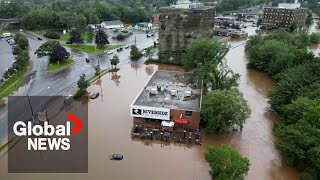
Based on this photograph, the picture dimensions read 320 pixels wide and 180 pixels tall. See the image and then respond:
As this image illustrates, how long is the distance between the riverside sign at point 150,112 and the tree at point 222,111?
4.46 meters

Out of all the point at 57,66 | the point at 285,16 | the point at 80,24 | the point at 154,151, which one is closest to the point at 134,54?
the point at 57,66

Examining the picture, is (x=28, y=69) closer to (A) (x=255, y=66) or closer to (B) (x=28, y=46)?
(B) (x=28, y=46)

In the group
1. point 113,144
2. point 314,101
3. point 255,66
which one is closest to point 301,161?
point 314,101

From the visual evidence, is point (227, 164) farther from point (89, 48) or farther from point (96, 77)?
point (89, 48)

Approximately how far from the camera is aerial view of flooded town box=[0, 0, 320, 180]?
27.5 metres

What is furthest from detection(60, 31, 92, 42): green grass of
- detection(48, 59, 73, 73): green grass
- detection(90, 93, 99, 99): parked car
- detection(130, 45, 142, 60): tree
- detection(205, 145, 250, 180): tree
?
detection(205, 145, 250, 180): tree

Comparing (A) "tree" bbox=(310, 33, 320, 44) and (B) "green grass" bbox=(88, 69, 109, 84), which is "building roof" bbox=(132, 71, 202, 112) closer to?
(B) "green grass" bbox=(88, 69, 109, 84)

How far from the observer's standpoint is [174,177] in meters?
26.7

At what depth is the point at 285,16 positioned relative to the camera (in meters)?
94.5

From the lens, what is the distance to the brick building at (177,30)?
5903 centimetres

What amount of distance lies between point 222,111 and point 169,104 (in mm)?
6717

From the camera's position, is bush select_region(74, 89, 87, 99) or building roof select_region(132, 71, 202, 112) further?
bush select_region(74, 89, 87, 99)

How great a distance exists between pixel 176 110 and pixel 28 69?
3475cm

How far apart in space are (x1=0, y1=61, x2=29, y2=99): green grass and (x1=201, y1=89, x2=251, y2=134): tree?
101ft
